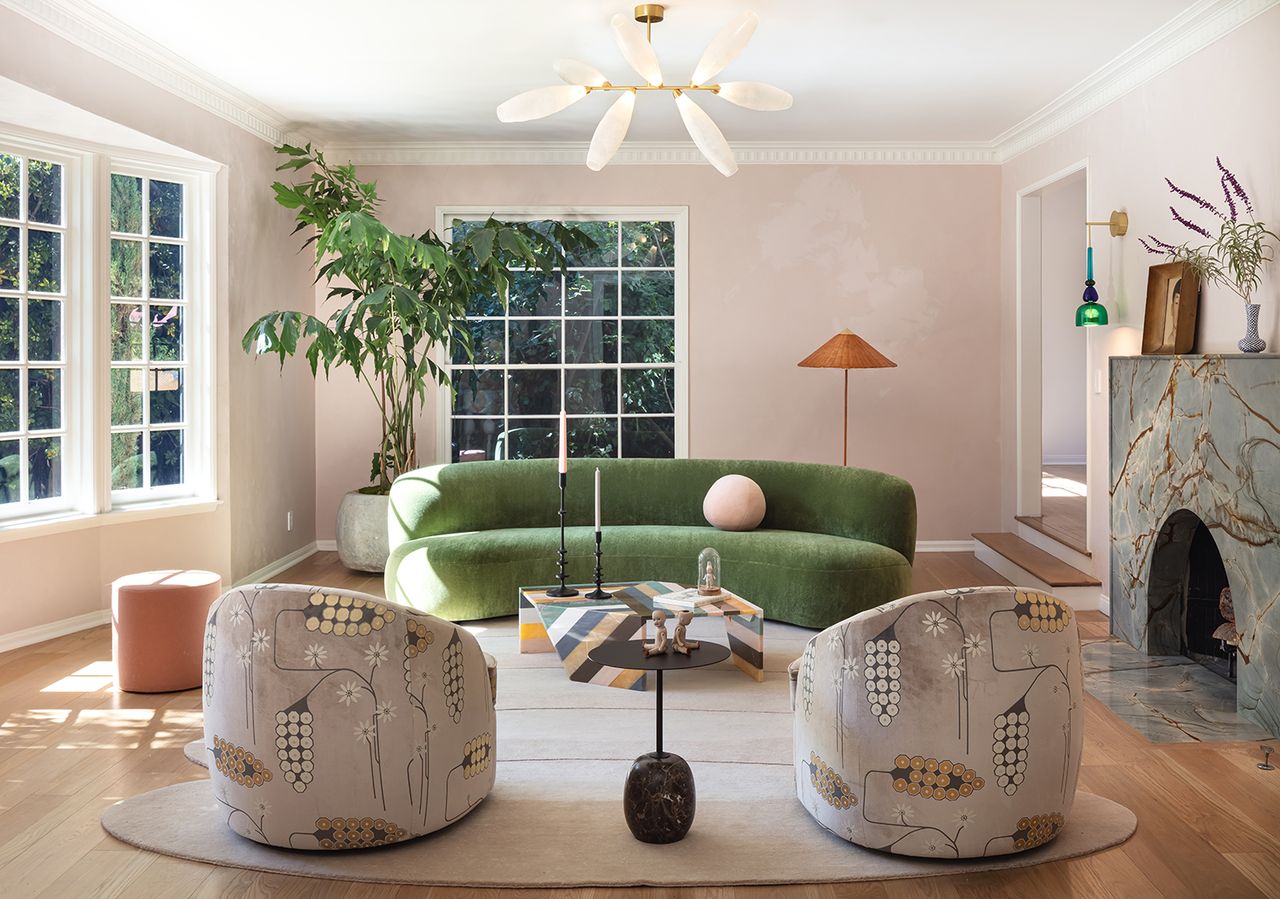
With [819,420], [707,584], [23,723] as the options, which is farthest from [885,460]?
[23,723]

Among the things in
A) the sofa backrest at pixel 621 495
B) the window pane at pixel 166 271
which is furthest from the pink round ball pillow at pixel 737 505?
the window pane at pixel 166 271

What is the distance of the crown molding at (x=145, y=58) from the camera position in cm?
433

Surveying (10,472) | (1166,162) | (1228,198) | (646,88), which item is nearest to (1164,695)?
(1228,198)

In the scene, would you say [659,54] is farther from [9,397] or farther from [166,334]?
[9,397]

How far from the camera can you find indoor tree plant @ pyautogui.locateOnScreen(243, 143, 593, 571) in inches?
225

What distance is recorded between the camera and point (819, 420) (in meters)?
7.16

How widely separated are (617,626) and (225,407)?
2.85m

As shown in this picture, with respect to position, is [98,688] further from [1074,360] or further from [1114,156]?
[1074,360]

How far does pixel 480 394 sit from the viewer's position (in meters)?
7.24

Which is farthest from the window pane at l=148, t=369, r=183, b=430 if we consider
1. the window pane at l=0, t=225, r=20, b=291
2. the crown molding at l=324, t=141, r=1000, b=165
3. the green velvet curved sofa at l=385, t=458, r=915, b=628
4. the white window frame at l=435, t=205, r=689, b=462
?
the crown molding at l=324, t=141, r=1000, b=165

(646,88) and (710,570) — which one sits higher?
(646,88)

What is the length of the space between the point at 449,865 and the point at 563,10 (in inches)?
126

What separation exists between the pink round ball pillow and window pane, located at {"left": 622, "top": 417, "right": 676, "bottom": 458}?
1776 millimetres

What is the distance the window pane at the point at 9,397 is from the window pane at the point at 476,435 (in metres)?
2.77
